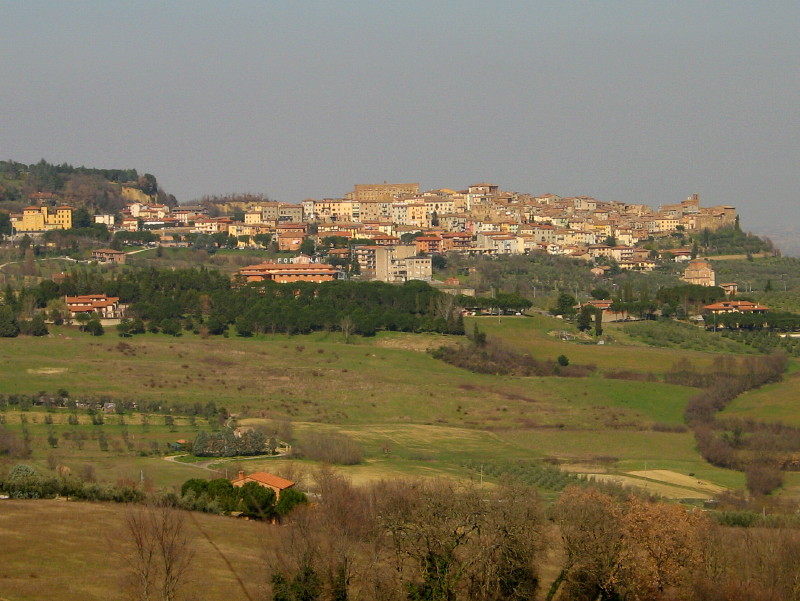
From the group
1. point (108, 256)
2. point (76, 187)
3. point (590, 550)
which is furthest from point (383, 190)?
point (590, 550)

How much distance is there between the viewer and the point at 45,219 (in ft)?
383

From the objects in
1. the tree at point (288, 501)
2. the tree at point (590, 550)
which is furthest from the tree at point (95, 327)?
the tree at point (590, 550)

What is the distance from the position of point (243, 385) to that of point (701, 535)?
38.4 meters

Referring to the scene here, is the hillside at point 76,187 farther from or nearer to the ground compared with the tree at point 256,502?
farther from the ground

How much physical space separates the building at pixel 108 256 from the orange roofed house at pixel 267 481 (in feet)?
207

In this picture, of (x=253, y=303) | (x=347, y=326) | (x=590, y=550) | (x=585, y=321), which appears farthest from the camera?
(x=585, y=321)

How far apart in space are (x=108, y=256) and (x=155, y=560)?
77.7 metres

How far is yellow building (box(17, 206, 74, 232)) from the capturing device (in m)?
116

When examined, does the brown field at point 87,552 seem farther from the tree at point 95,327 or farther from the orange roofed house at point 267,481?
the tree at point 95,327

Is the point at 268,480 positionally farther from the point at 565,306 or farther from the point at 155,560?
Result: the point at 565,306

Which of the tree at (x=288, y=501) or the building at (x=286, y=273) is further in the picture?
the building at (x=286, y=273)

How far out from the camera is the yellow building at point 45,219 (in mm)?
115625

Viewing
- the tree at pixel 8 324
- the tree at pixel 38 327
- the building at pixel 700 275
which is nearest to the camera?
the tree at pixel 8 324

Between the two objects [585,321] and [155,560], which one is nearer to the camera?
[155,560]
